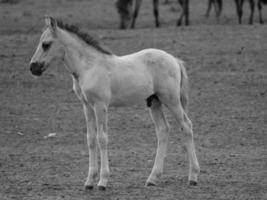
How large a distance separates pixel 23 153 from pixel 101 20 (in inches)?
667

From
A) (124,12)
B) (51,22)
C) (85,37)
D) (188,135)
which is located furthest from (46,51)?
(124,12)

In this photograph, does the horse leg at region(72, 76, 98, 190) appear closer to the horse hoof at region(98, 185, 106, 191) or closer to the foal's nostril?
the horse hoof at region(98, 185, 106, 191)

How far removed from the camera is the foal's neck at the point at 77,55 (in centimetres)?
840

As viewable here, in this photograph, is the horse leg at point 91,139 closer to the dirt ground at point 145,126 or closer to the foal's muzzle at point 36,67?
the dirt ground at point 145,126

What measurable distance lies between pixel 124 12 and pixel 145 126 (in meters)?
13.9

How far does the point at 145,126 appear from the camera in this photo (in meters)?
12.5

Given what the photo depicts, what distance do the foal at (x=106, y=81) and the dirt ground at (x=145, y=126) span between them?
1.48 ft

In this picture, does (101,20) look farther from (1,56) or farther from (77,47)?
(77,47)

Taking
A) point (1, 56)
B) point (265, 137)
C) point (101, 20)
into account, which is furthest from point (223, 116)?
point (101, 20)

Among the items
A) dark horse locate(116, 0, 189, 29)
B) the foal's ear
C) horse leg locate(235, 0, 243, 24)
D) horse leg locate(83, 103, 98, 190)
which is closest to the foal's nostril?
the foal's ear

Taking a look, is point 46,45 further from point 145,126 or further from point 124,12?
point 124,12

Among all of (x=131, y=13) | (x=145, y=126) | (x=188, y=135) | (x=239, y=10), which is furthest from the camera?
(x=239, y=10)

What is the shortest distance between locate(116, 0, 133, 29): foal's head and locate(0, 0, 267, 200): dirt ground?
322 cm

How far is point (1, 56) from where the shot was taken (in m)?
18.8
